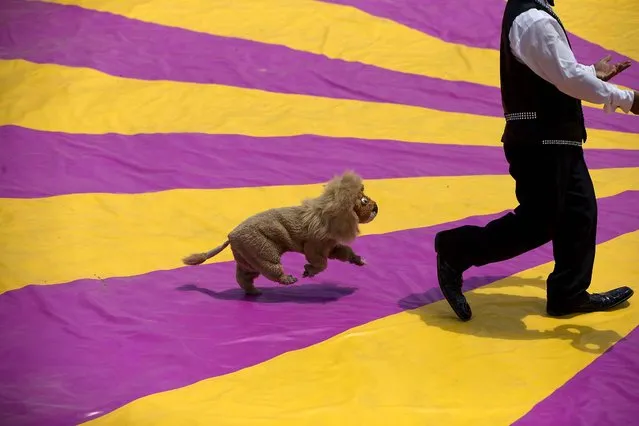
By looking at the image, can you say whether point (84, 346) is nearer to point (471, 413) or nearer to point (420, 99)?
point (471, 413)

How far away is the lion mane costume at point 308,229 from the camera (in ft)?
11.8

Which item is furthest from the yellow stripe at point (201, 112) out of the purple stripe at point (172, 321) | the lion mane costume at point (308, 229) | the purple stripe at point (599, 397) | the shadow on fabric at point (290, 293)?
the purple stripe at point (599, 397)

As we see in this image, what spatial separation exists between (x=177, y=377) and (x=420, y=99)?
3428 mm

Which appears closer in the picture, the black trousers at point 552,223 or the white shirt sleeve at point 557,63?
the white shirt sleeve at point 557,63

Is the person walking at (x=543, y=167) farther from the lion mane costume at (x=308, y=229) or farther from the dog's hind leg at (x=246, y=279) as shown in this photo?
the dog's hind leg at (x=246, y=279)

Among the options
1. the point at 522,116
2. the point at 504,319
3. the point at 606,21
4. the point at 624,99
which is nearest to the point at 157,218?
the point at 504,319

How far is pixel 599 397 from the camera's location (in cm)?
292

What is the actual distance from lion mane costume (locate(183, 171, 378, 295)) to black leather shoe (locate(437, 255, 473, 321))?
349mm

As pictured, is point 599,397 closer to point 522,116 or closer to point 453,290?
point 453,290

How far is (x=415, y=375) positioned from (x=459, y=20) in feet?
14.1

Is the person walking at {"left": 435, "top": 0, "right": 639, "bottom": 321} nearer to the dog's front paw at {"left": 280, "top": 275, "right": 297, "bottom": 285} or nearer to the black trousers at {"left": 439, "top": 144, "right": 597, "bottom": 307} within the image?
the black trousers at {"left": 439, "top": 144, "right": 597, "bottom": 307}

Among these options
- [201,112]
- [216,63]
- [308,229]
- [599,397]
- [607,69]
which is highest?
[216,63]

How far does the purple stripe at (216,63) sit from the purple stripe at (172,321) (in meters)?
1.81

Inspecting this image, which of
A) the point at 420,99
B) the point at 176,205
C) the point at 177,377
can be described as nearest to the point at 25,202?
the point at 176,205
